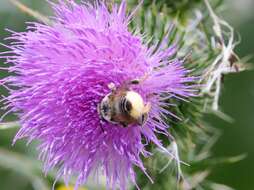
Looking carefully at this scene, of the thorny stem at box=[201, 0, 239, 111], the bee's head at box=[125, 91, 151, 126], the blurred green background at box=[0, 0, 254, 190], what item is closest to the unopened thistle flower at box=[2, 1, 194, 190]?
the bee's head at box=[125, 91, 151, 126]

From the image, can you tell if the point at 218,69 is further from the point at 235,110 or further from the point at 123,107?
the point at 235,110

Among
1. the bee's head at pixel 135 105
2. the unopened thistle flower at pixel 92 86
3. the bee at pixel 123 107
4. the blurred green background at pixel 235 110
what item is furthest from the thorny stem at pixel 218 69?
the blurred green background at pixel 235 110

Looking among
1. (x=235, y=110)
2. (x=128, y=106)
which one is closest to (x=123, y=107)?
(x=128, y=106)

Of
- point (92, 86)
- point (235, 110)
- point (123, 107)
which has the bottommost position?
point (235, 110)

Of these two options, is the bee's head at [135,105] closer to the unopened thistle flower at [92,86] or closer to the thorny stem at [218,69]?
the unopened thistle flower at [92,86]

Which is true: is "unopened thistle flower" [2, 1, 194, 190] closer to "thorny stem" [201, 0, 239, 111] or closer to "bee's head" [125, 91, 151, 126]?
"bee's head" [125, 91, 151, 126]
